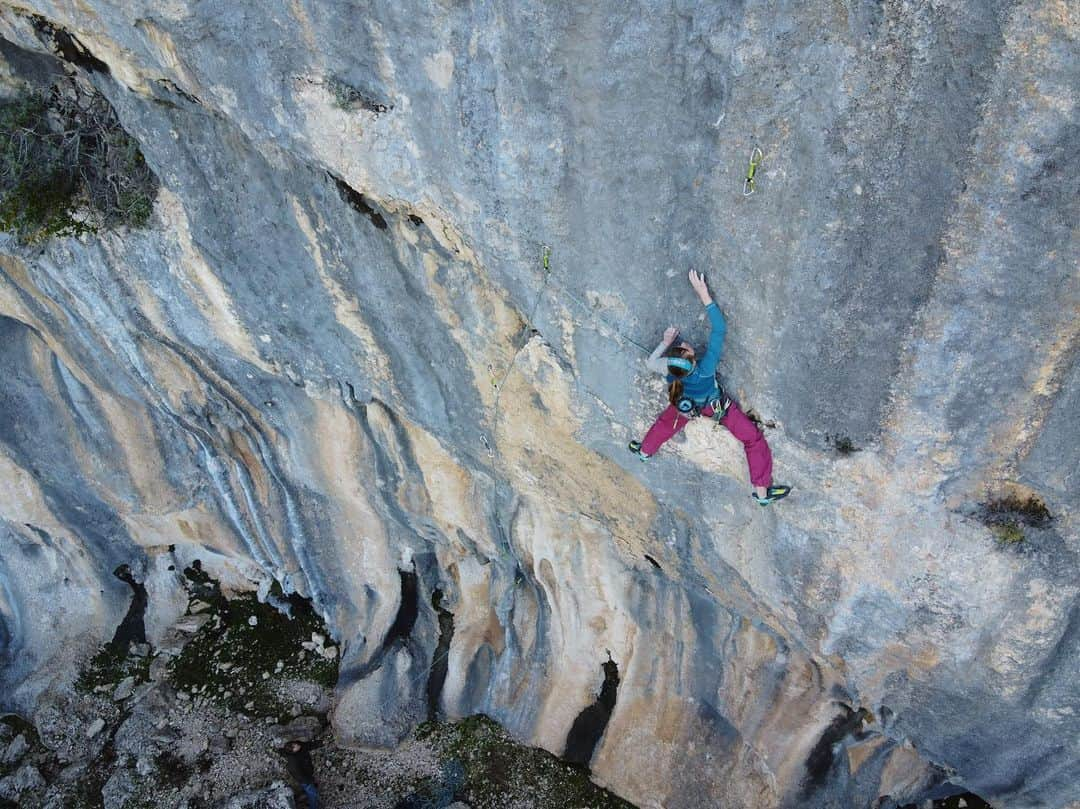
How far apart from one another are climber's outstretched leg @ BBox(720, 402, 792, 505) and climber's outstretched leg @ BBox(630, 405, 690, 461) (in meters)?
0.31

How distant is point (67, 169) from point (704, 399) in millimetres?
6123

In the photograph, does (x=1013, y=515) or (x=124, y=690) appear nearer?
(x=1013, y=515)

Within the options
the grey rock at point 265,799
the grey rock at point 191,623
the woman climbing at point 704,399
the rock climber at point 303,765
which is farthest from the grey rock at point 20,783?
the woman climbing at point 704,399

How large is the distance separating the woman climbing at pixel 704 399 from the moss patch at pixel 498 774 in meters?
5.93

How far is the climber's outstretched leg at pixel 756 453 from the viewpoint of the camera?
206 inches

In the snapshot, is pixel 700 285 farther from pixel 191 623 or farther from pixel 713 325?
pixel 191 623

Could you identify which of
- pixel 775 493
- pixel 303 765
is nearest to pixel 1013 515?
pixel 775 493

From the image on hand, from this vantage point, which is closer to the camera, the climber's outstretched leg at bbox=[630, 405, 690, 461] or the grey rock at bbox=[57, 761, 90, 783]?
the climber's outstretched leg at bbox=[630, 405, 690, 461]

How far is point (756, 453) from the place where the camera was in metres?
5.30

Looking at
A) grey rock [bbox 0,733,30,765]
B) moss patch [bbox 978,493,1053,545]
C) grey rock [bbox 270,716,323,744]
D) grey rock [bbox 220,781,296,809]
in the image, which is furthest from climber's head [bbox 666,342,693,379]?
grey rock [bbox 0,733,30,765]

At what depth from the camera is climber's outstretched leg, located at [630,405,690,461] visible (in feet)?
17.7

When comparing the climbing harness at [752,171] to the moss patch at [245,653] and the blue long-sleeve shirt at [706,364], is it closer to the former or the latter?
the blue long-sleeve shirt at [706,364]

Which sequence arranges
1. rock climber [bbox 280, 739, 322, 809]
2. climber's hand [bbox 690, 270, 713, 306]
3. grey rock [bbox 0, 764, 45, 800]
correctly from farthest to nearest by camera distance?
grey rock [bbox 0, 764, 45, 800]
rock climber [bbox 280, 739, 322, 809]
climber's hand [bbox 690, 270, 713, 306]

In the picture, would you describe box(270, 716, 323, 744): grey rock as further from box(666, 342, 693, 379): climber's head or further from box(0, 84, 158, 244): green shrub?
box(666, 342, 693, 379): climber's head
